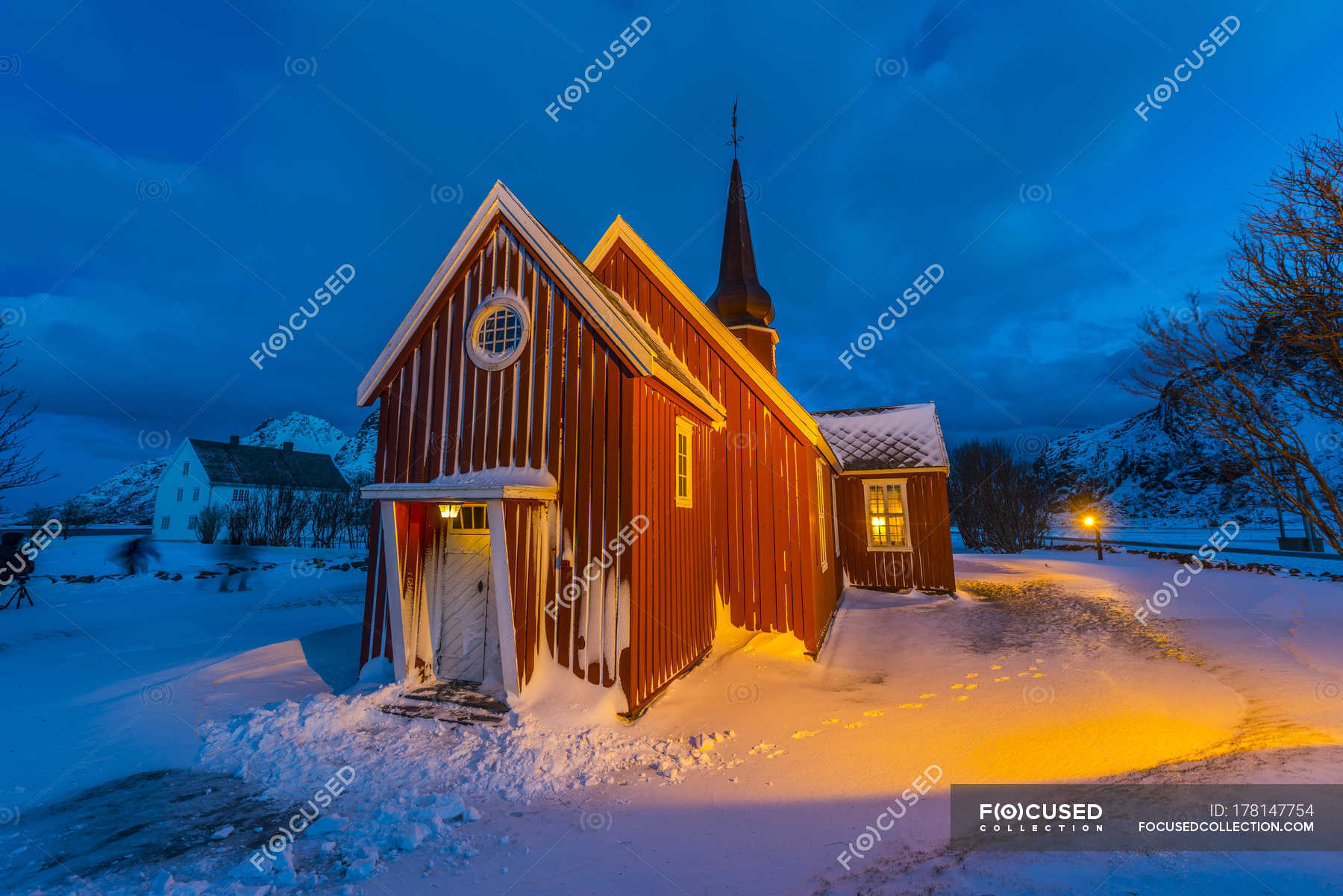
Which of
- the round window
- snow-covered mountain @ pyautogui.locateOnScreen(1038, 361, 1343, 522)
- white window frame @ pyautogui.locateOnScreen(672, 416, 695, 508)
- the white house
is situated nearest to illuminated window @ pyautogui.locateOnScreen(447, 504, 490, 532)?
the round window

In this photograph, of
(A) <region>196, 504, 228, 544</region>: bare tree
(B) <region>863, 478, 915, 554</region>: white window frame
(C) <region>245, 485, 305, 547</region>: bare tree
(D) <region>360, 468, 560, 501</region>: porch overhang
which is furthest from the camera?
(C) <region>245, 485, 305, 547</region>: bare tree

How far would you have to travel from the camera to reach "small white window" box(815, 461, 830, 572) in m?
12.1

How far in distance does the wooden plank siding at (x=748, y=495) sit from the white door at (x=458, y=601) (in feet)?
11.7

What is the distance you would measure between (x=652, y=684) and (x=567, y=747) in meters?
1.70

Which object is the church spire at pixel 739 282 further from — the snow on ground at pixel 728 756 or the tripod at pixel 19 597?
the tripod at pixel 19 597

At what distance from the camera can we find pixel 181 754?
5.82 m

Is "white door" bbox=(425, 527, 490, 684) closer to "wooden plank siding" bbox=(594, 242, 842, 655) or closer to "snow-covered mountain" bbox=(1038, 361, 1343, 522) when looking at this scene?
"wooden plank siding" bbox=(594, 242, 842, 655)

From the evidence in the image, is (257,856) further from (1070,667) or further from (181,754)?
(1070,667)

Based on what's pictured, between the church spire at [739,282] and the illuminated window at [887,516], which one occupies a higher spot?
the church spire at [739,282]

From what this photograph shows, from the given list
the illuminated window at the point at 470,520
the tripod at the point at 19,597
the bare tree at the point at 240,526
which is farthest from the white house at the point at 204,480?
the illuminated window at the point at 470,520

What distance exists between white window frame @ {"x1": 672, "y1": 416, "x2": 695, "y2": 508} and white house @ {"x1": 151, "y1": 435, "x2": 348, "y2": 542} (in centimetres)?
3858

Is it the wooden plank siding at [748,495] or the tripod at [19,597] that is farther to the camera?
the tripod at [19,597]

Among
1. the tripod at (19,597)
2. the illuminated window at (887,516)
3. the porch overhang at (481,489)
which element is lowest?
the tripod at (19,597)

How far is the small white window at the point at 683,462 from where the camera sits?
8844 millimetres
